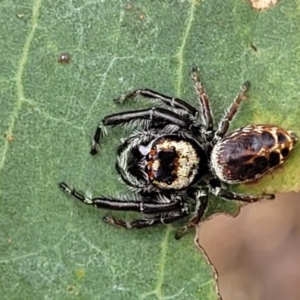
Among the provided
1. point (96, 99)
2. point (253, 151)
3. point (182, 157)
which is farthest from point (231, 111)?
point (96, 99)

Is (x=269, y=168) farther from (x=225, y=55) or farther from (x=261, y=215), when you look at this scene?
(x=261, y=215)

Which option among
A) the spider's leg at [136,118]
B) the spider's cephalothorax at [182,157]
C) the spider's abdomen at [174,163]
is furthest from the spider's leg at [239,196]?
the spider's leg at [136,118]

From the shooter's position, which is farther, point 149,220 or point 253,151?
point 149,220

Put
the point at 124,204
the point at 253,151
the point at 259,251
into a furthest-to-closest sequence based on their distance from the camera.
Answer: the point at 259,251
the point at 124,204
the point at 253,151

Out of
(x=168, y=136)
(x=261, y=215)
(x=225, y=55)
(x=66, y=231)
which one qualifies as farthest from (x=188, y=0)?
(x=261, y=215)

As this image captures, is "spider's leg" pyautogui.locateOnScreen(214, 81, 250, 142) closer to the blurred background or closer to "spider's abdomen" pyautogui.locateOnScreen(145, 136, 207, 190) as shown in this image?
"spider's abdomen" pyautogui.locateOnScreen(145, 136, 207, 190)

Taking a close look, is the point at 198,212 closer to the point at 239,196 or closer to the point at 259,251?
the point at 239,196

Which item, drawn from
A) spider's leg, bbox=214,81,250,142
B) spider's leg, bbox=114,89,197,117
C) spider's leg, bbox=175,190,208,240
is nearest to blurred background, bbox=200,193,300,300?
spider's leg, bbox=175,190,208,240
